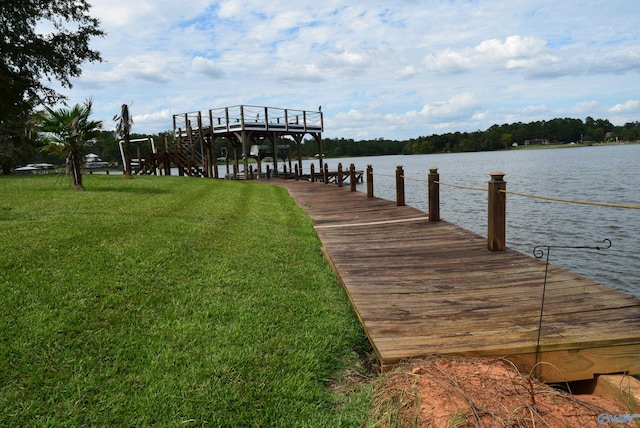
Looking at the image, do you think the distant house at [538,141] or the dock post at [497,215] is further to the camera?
the distant house at [538,141]

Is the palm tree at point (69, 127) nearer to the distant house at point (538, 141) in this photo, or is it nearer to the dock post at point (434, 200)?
the dock post at point (434, 200)

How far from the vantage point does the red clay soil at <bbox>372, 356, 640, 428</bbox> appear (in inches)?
96.2

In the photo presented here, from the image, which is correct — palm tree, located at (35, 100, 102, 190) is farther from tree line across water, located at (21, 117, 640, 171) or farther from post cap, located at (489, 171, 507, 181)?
tree line across water, located at (21, 117, 640, 171)

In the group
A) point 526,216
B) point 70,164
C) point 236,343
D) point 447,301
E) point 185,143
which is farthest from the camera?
point 185,143

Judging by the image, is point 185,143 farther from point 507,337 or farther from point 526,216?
point 507,337

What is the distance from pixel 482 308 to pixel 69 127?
39.7 feet

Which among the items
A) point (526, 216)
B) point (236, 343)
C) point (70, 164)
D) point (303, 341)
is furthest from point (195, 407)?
point (526, 216)

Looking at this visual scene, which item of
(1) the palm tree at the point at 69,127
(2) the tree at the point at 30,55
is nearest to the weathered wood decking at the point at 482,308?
(1) the palm tree at the point at 69,127

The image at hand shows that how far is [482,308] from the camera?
3848mm

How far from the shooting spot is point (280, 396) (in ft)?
9.24

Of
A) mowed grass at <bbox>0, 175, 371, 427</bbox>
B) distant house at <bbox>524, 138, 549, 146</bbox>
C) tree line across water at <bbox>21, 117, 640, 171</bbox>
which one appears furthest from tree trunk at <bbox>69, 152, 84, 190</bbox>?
distant house at <bbox>524, 138, 549, 146</bbox>

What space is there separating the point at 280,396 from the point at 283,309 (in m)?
1.36

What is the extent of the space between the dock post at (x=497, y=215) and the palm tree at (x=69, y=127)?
10.9 meters

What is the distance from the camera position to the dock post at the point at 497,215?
5.89 m
